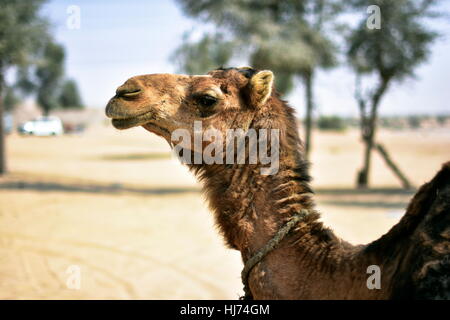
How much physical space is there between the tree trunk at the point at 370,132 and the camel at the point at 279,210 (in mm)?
15907

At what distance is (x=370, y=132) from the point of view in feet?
60.3

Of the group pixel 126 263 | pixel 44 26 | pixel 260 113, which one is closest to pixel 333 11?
pixel 44 26

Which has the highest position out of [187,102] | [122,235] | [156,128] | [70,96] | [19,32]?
[19,32]

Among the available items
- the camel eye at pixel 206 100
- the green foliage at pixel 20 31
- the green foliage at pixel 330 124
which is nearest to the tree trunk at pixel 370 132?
the green foliage at pixel 20 31

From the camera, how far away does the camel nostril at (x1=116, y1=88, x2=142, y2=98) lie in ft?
9.66

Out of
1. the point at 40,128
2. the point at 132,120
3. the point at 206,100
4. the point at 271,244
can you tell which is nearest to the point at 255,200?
the point at 271,244

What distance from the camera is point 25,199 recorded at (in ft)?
39.2

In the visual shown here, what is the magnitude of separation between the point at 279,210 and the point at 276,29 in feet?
54.5
